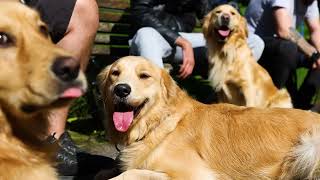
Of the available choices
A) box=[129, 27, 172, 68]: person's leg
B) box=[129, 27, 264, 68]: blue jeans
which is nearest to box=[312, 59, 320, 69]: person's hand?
box=[129, 27, 264, 68]: blue jeans

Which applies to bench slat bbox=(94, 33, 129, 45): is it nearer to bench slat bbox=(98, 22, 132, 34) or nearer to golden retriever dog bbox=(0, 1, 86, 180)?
bench slat bbox=(98, 22, 132, 34)

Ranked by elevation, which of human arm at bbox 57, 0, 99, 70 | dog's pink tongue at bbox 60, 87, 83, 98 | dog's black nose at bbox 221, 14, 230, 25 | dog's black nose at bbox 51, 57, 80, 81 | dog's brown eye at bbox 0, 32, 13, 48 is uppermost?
dog's brown eye at bbox 0, 32, 13, 48

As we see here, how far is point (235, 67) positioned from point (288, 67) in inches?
21.0

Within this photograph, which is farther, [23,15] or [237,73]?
[237,73]

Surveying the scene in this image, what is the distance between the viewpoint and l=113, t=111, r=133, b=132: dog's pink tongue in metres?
3.33

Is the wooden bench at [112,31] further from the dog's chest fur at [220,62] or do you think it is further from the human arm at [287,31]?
the human arm at [287,31]

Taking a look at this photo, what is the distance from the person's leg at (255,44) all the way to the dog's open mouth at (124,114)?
247 cm

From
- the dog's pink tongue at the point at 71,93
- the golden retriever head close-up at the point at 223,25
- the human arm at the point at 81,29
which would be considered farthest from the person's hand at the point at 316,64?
the dog's pink tongue at the point at 71,93

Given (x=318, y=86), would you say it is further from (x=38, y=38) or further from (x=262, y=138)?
(x=38, y=38)

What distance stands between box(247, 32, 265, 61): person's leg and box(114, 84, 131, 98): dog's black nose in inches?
100

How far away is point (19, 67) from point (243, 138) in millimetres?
1795

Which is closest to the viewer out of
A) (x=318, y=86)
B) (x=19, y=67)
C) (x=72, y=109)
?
(x=19, y=67)

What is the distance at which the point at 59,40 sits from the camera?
132 inches

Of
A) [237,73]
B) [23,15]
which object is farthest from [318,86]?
[23,15]
